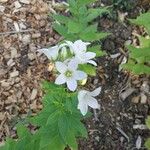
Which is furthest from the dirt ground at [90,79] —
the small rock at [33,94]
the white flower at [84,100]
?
the white flower at [84,100]

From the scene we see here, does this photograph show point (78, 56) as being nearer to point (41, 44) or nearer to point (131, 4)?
point (41, 44)

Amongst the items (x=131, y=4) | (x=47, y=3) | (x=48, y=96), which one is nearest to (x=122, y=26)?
(x=131, y=4)

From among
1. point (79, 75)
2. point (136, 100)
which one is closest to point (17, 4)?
point (136, 100)

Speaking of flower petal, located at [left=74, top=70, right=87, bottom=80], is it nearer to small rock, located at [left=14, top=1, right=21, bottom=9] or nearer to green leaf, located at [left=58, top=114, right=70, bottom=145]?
green leaf, located at [left=58, top=114, right=70, bottom=145]

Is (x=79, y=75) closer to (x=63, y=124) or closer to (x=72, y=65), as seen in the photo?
(x=72, y=65)

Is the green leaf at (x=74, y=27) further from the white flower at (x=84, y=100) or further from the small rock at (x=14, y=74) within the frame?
the small rock at (x=14, y=74)

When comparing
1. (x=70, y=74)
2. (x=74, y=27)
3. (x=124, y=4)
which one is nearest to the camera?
(x=70, y=74)
